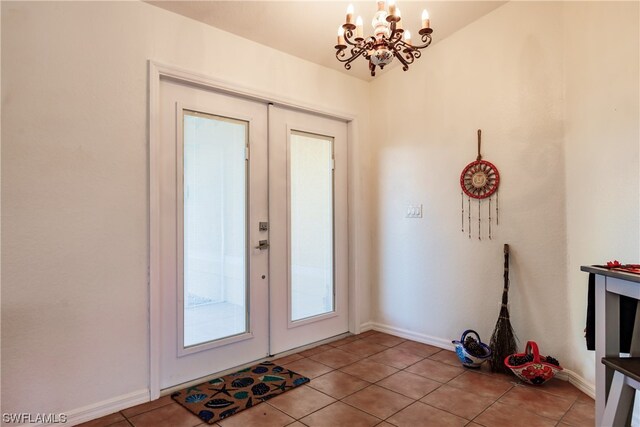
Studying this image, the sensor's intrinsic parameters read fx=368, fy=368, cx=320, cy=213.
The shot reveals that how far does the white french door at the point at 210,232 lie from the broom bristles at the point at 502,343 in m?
1.79

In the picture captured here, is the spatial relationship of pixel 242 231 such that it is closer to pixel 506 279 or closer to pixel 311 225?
pixel 311 225

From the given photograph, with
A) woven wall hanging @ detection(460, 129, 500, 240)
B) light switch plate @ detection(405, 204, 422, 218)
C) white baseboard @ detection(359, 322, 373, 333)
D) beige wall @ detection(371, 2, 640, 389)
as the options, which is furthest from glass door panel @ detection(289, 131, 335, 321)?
woven wall hanging @ detection(460, 129, 500, 240)

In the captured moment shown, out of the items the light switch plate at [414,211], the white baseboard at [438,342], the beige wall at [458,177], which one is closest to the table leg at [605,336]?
the white baseboard at [438,342]

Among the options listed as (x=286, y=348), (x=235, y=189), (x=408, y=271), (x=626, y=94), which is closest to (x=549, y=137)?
(x=626, y=94)

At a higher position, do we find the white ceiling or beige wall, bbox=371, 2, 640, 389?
the white ceiling

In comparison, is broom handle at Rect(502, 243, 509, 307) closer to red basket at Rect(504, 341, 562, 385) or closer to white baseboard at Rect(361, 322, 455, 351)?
red basket at Rect(504, 341, 562, 385)

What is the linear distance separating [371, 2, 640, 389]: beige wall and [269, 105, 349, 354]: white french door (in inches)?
17.4

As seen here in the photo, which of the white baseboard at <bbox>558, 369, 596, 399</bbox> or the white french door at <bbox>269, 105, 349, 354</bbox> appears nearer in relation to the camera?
the white baseboard at <bbox>558, 369, 596, 399</bbox>

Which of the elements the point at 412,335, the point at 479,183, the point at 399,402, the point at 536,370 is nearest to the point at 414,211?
the point at 479,183

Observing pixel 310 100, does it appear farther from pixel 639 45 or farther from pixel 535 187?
pixel 639 45

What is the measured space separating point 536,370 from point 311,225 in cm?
205

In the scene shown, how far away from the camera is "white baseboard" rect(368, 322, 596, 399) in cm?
238

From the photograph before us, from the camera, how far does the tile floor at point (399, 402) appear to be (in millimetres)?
2109

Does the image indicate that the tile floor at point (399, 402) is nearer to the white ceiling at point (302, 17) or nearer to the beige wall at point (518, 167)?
the beige wall at point (518, 167)
